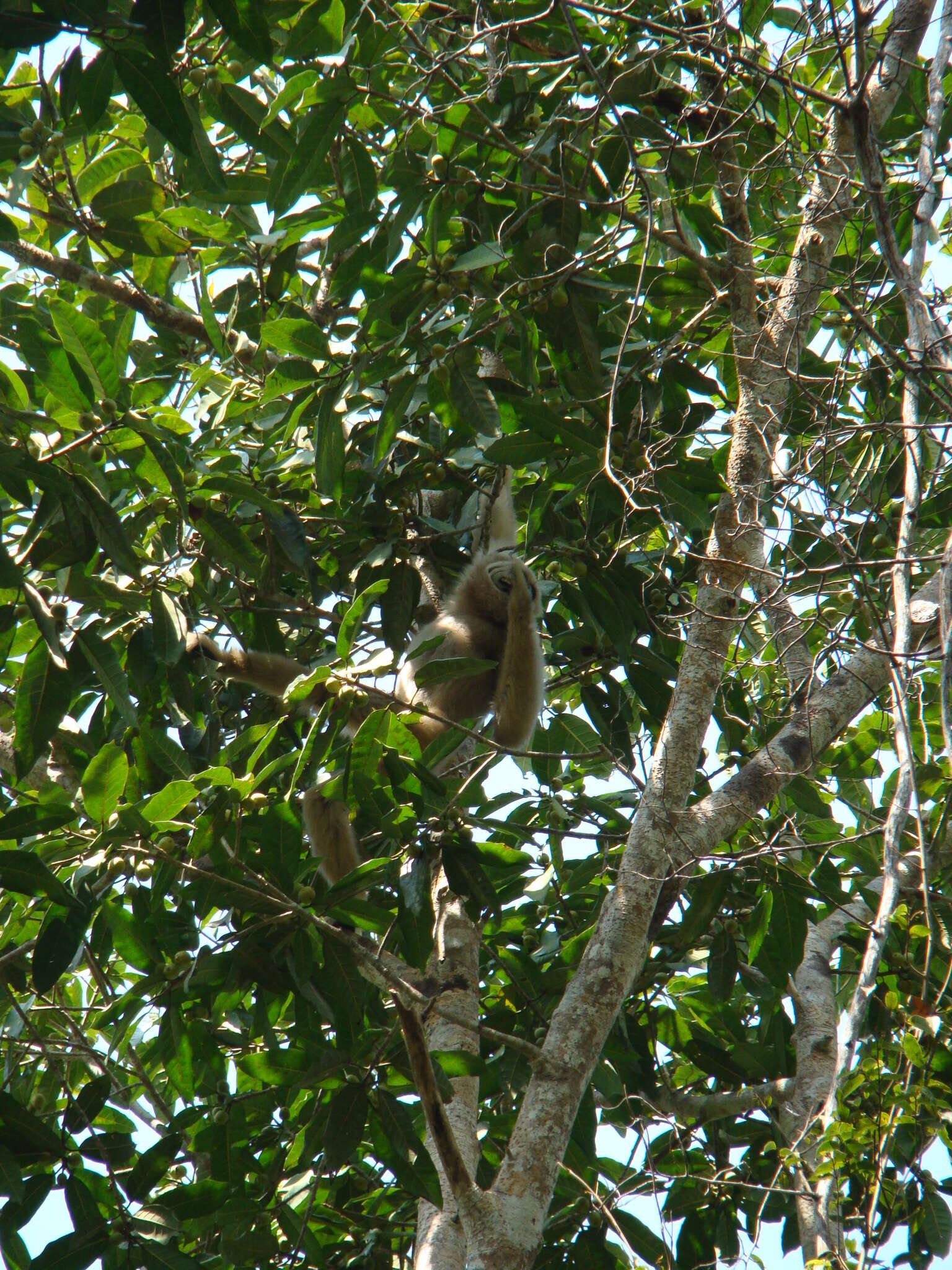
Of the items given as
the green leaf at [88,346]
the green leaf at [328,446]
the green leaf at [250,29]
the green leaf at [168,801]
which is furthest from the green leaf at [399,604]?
the green leaf at [250,29]

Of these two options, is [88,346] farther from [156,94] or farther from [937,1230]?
[937,1230]

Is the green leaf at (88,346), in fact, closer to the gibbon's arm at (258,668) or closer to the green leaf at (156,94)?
the green leaf at (156,94)

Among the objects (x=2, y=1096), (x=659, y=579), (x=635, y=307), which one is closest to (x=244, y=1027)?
(x=2, y=1096)

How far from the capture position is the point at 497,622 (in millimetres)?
6113

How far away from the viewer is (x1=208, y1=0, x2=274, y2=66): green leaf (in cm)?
309

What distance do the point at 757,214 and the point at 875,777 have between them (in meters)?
2.59

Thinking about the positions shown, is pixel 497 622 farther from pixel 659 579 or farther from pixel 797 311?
pixel 797 311

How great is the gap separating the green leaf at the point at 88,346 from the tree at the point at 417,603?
2 cm

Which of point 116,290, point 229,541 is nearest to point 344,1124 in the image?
point 229,541

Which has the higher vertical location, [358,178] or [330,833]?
[358,178]

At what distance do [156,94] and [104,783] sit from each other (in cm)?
196

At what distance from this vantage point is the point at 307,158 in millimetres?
3871

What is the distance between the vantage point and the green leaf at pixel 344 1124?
3.64 m

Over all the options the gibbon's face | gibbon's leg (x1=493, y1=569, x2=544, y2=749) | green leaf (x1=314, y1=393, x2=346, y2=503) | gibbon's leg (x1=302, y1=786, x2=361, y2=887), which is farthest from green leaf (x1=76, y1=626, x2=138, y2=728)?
the gibbon's face
